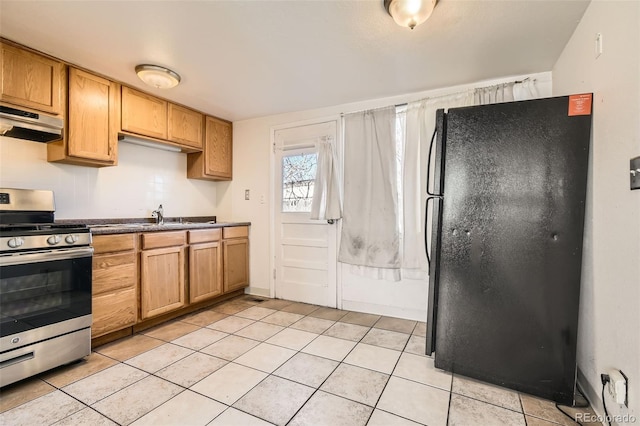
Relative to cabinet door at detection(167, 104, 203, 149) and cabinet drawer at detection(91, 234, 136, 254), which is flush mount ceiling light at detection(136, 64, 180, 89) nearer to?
cabinet door at detection(167, 104, 203, 149)

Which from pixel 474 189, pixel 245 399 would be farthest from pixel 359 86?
pixel 245 399

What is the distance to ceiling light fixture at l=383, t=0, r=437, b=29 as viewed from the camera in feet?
5.27

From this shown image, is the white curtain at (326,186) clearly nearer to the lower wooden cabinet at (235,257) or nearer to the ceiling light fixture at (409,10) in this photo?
the lower wooden cabinet at (235,257)

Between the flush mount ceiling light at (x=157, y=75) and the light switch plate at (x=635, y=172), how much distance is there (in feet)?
9.92

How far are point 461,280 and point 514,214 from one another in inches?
20.2

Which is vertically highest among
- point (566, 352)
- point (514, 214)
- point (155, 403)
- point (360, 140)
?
point (360, 140)

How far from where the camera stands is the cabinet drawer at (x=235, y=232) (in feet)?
11.5

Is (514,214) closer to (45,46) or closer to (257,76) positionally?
(257,76)

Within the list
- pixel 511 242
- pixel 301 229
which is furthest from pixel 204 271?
pixel 511 242

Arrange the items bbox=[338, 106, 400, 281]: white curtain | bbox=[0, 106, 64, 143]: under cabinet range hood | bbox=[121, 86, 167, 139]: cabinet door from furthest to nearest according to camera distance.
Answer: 1. bbox=[338, 106, 400, 281]: white curtain
2. bbox=[121, 86, 167, 139]: cabinet door
3. bbox=[0, 106, 64, 143]: under cabinet range hood

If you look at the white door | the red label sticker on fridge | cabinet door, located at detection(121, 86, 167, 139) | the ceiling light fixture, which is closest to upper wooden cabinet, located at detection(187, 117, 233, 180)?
cabinet door, located at detection(121, 86, 167, 139)

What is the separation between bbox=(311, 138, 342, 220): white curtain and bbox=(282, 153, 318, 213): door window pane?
0.44 feet

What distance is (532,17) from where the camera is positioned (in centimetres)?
181

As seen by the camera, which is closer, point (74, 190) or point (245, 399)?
point (245, 399)
